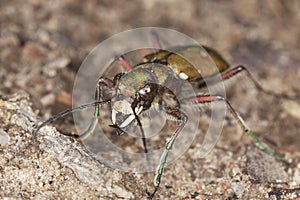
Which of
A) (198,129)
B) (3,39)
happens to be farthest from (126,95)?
(3,39)

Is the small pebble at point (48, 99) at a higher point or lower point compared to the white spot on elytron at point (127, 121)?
higher

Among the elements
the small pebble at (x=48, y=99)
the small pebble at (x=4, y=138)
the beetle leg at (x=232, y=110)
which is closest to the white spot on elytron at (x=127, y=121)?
the beetle leg at (x=232, y=110)

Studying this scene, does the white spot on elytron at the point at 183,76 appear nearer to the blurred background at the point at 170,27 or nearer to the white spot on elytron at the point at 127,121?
the blurred background at the point at 170,27

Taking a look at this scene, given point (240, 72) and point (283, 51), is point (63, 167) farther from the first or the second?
point (283, 51)

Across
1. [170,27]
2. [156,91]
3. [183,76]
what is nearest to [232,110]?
[183,76]

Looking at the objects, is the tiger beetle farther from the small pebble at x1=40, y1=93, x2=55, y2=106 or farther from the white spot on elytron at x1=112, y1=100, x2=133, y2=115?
the small pebble at x1=40, y1=93, x2=55, y2=106

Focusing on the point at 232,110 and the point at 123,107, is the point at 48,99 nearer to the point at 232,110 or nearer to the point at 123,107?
the point at 123,107

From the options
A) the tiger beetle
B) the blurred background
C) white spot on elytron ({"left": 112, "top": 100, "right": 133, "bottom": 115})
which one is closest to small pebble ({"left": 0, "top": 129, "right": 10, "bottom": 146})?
the tiger beetle

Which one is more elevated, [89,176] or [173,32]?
[173,32]
